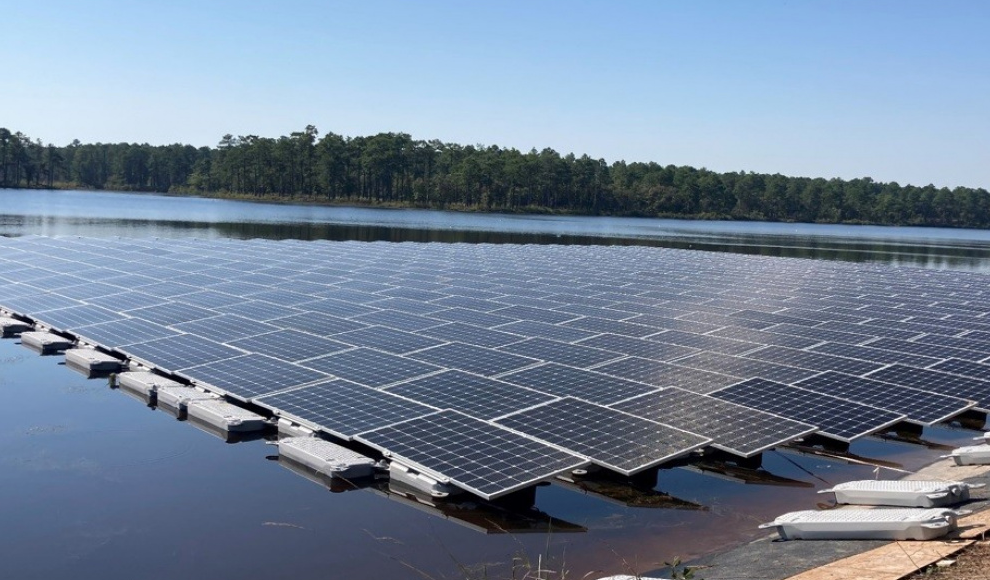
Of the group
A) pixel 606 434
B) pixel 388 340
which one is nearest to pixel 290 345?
pixel 388 340

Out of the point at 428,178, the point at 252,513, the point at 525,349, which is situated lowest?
the point at 252,513

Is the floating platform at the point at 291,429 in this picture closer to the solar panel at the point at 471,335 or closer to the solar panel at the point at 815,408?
the solar panel at the point at 471,335

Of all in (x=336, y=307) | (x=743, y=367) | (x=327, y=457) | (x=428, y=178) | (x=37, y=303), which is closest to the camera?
(x=327, y=457)

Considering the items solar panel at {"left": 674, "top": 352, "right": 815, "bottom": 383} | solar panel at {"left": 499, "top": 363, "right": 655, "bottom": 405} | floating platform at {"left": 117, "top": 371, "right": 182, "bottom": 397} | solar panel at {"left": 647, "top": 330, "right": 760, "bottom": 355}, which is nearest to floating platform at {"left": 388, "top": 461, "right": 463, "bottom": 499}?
solar panel at {"left": 499, "top": 363, "right": 655, "bottom": 405}

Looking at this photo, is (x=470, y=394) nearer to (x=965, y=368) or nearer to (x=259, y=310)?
(x=259, y=310)

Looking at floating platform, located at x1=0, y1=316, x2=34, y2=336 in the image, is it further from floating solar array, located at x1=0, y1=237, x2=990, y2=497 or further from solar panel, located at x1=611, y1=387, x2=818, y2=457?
solar panel, located at x1=611, y1=387, x2=818, y2=457

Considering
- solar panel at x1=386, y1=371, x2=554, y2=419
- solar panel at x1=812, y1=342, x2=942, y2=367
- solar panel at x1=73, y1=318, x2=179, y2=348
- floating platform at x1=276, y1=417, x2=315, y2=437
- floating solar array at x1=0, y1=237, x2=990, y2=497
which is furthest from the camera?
solar panel at x1=73, y1=318, x2=179, y2=348

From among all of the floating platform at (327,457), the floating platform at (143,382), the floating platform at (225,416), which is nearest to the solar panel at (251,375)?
the floating platform at (225,416)
